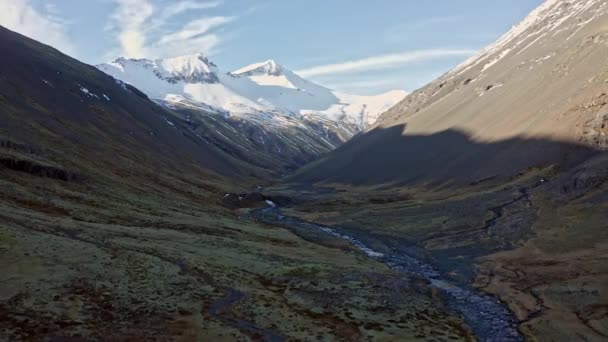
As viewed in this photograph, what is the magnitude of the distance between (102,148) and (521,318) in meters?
130

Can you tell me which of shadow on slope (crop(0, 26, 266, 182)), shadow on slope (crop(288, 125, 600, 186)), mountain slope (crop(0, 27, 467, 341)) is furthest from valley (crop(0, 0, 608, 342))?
shadow on slope (crop(0, 26, 266, 182))

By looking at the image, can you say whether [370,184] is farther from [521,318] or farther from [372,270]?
[521,318]

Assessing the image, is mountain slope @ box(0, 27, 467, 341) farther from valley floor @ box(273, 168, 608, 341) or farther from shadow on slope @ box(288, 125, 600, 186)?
shadow on slope @ box(288, 125, 600, 186)

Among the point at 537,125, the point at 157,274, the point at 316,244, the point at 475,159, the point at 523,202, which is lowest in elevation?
the point at 157,274

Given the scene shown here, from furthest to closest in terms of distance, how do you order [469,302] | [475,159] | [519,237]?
[475,159], [519,237], [469,302]

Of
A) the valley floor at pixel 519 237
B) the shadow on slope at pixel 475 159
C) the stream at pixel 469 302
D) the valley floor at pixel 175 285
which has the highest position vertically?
the shadow on slope at pixel 475 159

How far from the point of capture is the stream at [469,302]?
43.1 meters

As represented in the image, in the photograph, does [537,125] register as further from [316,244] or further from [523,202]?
[316,244]

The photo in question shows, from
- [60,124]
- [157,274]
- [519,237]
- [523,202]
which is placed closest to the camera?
[157,274]

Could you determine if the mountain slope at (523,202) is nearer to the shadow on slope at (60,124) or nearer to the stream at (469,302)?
the stream at (469,302)

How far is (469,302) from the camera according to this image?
52562mm

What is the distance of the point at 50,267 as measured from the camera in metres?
45.1

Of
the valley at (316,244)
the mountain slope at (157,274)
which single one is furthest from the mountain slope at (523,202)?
the mountain slope at (157,274)

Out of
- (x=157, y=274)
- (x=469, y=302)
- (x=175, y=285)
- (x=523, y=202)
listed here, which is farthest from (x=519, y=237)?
(x=157, y=274)
